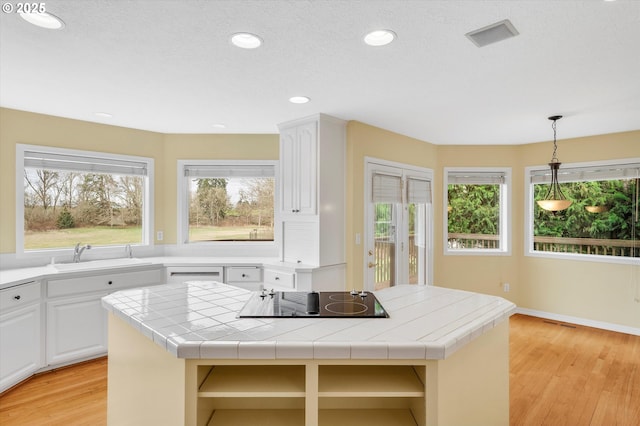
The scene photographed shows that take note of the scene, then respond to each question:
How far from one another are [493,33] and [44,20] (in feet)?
7.95

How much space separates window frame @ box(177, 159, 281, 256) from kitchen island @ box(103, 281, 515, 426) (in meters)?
2.39

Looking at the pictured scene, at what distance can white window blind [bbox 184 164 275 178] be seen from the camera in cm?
438

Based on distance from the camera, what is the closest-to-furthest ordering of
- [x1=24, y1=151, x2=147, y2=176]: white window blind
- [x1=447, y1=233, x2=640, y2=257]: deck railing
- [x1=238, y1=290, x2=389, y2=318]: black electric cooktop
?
[x1=238, y1=290, x2=389, y2=318]: black electric cooktop < [x1=24, y1=151, x2=147, y2=176]: white window blind < [x1=447, y1=233, x2=640, y2=257]: deck railing

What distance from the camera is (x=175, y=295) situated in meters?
2.12

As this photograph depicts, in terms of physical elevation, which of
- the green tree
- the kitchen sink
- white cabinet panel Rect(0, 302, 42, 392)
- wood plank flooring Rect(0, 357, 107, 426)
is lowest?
wood plank flooring Rect(0, 357, 107, 426)

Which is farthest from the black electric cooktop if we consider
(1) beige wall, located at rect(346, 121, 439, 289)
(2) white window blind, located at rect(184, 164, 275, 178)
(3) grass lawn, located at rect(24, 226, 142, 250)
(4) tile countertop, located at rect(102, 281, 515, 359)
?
(3) grass lawn, located at rect(24, 226, 142, 250)

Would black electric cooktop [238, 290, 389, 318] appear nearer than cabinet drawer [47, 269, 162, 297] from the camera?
Yes

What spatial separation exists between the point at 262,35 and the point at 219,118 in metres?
1.86

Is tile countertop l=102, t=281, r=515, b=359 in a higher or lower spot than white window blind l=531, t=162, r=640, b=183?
lower

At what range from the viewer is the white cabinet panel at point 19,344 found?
2.71 metres

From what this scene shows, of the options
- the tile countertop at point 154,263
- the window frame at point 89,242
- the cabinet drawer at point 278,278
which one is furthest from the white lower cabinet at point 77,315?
the cabinet drawer at point 278,278

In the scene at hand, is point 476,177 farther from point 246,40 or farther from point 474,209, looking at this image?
point 246,40

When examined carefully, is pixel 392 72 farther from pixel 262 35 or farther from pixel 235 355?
pixel 235 355

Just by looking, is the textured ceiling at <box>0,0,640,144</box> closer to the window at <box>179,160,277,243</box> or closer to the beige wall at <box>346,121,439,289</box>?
the beige wall at <box>346,121,439,289</box>
